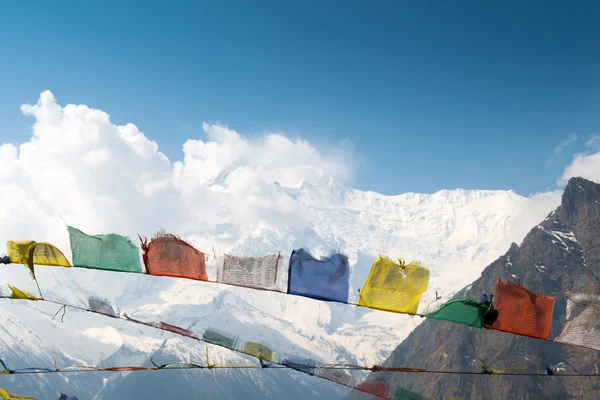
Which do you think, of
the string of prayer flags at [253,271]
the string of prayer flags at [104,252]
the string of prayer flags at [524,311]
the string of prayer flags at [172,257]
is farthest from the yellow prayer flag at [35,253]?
the string of prayer flags at [524,311]

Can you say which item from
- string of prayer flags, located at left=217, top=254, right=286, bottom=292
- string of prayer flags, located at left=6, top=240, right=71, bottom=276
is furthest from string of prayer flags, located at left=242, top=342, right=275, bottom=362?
string of prayer flags, located at left=6, top=240, right=71, bottom=276

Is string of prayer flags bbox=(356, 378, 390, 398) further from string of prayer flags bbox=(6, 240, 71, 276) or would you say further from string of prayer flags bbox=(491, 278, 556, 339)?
string of prayer flags bbox=(6, 240, 71, 276)

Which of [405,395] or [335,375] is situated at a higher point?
[335,375]

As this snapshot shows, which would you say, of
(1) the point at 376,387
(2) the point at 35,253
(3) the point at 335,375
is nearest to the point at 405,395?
(1) the point at 376,387

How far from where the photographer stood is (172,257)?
38.3 ft

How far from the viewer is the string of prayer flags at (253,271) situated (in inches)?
443

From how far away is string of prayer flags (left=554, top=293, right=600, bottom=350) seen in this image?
1066 cm

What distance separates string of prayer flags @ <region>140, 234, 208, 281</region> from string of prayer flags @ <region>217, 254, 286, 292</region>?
0.50m

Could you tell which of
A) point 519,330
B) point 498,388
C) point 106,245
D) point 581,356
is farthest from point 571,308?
point 498,388

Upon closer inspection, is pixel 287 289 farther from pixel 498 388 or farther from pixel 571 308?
pixel 498 388

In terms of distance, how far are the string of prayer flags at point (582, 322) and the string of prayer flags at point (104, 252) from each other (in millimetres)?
9176

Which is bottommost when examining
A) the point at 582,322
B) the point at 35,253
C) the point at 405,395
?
the point at 405,395

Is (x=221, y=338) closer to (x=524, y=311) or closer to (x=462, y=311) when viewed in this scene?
(x=462, y=311)

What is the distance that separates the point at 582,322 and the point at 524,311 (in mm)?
1105
